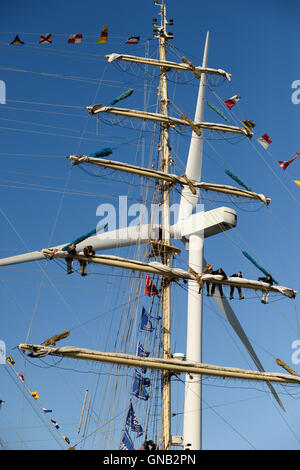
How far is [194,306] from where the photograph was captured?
40.9 meters

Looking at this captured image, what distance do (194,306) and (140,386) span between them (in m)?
4.45

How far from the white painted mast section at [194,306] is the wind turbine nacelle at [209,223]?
34 centimetres

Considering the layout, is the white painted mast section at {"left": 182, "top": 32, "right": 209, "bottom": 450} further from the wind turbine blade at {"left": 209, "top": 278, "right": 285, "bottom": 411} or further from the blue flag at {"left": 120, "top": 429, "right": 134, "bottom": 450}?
the blue flag at {"left": 120, "top": 429, "right": 134, "bottom": 450}

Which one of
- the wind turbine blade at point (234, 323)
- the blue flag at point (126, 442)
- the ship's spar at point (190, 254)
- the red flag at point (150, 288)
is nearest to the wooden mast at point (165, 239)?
the ship's spar at point (190, 254)

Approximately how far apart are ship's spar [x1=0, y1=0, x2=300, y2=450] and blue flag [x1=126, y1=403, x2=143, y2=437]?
1.28 m

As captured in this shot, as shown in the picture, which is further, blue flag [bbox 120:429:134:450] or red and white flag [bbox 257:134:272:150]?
red and white flag [bbox 257:134:272:150]

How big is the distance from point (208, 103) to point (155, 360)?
15744mm

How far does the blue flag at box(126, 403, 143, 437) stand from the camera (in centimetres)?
3906

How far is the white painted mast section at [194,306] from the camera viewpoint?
37.8m

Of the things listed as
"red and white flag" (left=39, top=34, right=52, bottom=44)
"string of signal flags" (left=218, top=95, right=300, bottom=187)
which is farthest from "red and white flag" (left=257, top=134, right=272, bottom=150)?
"red and white flag" (left=39, top=34, right=52, bottom=44)

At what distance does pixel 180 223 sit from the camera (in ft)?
144

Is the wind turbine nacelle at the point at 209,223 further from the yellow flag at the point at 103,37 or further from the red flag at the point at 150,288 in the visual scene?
the yellow flag at the point at 103,37
